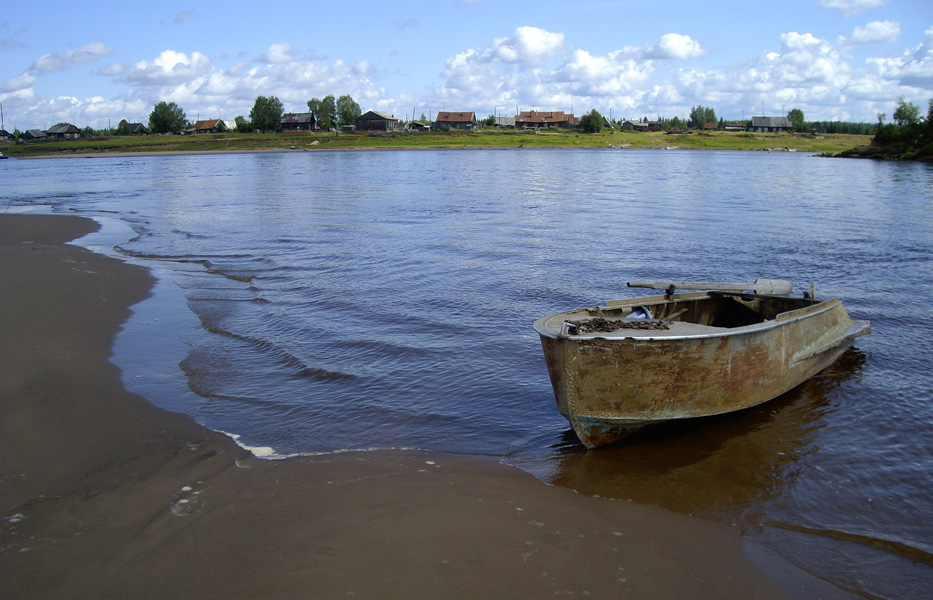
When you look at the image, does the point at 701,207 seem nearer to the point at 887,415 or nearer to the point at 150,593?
the point at 887,415

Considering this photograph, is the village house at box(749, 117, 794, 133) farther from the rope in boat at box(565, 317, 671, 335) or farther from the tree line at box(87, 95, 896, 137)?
the rope in boat at box(565, 317, 671, 335)

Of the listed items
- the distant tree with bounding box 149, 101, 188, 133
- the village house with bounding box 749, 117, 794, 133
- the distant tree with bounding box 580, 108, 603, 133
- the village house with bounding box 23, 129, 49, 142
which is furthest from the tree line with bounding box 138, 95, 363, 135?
the village house with bounding box 749, 117, 794, 133

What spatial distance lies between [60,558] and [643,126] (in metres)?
163

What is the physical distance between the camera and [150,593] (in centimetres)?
479

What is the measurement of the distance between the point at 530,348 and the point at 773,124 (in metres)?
151

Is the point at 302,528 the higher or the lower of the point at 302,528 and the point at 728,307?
the lower

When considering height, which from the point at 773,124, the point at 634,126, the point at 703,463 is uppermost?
the point at 634,126

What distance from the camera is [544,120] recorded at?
144 m

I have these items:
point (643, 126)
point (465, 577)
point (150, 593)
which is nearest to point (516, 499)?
point (465, 577)

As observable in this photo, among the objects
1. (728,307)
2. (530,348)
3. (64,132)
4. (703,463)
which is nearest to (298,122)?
(64,132)

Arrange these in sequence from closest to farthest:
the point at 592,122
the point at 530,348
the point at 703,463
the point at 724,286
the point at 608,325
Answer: the point at 703,463 < the point at 608,325 < the point at 724,286 < the point at 530,348 < the point at 592,122

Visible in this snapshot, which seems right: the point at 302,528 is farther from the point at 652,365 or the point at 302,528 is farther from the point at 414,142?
the point at 414,142

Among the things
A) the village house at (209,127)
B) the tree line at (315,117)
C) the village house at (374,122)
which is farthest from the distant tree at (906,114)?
the village house at (209,127)

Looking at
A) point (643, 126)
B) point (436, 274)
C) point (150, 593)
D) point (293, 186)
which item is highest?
point (643, 126)
